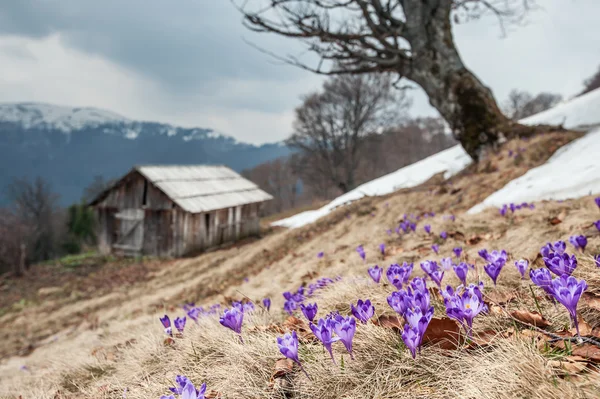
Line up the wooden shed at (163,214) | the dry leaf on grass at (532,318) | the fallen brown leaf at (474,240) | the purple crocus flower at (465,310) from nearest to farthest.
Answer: the purple crocus flower at (465,310) < the dry leaf on grass at (532,318) < the fallen brown leaf at (474,240) < the wooden shed at (163,214)

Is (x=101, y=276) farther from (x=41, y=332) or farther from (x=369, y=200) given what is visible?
(x=369, y=200)

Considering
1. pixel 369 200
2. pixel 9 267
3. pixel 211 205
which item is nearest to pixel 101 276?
pixel 211 205

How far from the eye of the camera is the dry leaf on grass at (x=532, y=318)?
1488 mm

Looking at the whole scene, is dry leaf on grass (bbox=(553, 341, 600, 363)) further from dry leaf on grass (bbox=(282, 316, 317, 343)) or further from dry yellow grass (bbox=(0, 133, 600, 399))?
dry leaf on grass (bbox=(282, 316, 317, 343))

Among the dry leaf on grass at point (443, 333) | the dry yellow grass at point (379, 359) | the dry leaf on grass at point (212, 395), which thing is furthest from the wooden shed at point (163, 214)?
the dry leaf on grass at point (443, 333)

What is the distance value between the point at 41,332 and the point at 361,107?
31219mm

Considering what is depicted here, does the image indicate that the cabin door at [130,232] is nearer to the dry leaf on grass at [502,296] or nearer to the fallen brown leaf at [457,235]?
the fallen brown leaf at [457,235]

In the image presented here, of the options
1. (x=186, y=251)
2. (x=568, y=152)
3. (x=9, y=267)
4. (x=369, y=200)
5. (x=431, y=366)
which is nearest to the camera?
(x=431, y=366)

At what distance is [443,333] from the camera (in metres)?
1.50

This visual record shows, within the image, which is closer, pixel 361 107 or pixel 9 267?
pixel 9 267

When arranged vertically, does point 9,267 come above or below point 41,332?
below

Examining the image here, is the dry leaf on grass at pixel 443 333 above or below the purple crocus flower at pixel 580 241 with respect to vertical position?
below

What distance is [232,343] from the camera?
1.93m

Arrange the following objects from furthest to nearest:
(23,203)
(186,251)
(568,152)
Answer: (23,203), (186,251), (568,152)
